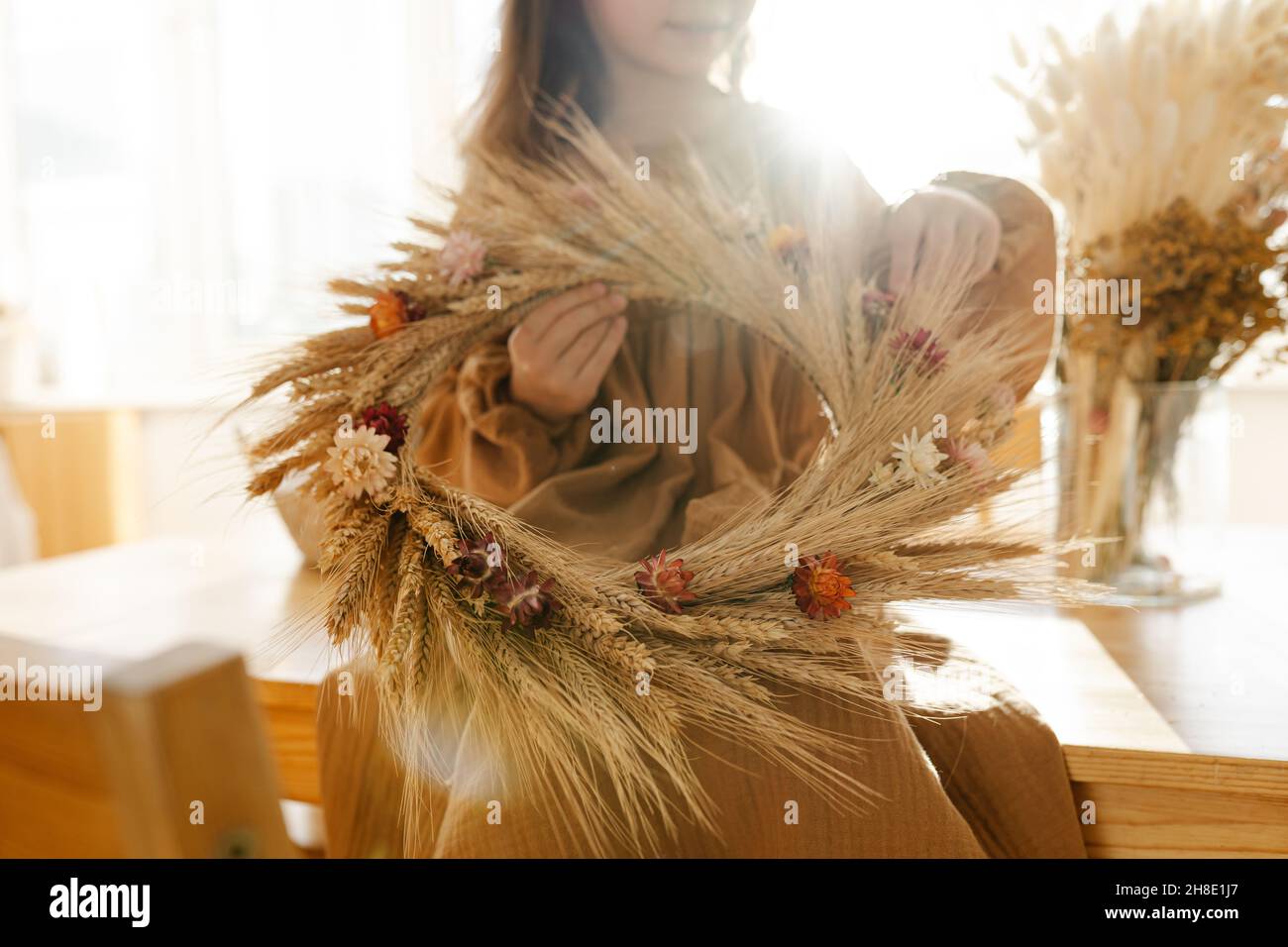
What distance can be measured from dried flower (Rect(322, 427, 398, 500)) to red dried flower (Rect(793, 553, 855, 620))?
24 centimetres

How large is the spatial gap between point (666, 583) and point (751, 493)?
0.75 ft

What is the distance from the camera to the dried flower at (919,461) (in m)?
0.54

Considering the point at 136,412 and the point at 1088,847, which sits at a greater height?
the point at 136,412

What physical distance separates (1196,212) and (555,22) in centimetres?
66

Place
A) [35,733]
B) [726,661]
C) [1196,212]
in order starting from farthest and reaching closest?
[1196,212] → [726,661] → [35,733]

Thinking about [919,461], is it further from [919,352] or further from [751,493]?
[751,493]

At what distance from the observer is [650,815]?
0.53 m

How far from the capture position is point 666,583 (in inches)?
20.4

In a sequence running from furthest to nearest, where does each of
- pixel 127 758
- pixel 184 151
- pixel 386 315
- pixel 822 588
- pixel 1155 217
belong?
pixel 184 151 < pixel 1155 217 < pixel 386 315 < pixel 822 588 < pixel 127 758

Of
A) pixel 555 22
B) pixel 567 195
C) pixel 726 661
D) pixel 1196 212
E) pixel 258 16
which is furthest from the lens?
pixel 258 16

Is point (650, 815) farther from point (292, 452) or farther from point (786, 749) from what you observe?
point (292, 452)

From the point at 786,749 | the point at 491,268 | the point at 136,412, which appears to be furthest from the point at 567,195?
the point at 136,412

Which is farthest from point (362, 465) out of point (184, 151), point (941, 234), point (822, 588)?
point (184, 151)

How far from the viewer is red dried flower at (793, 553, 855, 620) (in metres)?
0.51
